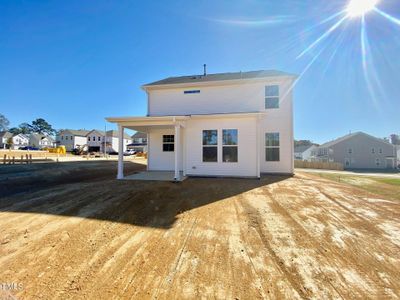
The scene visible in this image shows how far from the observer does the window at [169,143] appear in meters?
11.5

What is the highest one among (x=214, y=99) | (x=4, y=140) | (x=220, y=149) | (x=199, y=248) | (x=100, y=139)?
(x=100, y=139)

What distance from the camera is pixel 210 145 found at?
9430 millimetres

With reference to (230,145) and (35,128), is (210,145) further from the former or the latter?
(35,128)

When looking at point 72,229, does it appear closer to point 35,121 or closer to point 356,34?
point 356,34

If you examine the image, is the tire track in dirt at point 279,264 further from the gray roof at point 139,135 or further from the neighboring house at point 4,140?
the neighboring house at point 4,140

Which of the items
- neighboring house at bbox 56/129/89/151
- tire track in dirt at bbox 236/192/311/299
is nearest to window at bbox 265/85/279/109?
tire track in dirt at bbox 236/192/311/299

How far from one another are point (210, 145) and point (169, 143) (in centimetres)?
331

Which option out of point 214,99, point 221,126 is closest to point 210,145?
point 221,126

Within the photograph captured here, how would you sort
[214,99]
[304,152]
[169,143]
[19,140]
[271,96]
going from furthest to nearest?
1. [19,140]
2. [304,152]
3. [169,143]
4. [214,99]
5. [271,96]

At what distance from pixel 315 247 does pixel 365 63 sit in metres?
14.4

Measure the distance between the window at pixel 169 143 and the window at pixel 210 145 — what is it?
2828 mm

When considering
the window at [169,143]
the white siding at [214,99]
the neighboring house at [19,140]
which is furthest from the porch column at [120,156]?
the neighboring house at [19,140]

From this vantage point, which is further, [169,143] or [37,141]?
[37,141]

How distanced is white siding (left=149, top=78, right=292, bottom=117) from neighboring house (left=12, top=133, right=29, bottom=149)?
76472mm
